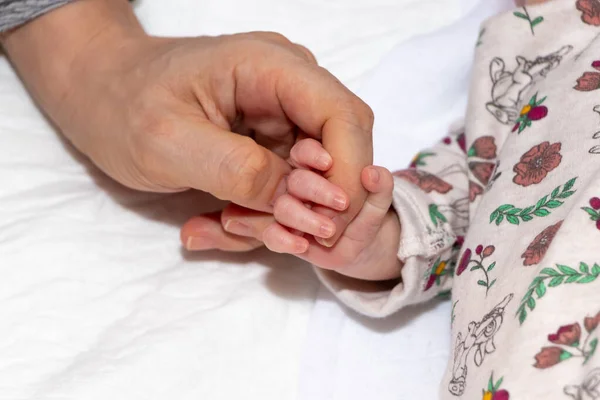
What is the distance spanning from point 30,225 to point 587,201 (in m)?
0.54

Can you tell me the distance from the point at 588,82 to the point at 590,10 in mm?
125

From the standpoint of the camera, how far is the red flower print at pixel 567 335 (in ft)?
1.62

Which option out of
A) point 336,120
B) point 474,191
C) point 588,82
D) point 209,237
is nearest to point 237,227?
point 209,237

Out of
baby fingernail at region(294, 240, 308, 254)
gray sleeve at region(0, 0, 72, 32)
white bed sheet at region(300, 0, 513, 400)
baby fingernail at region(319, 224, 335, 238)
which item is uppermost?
gray sleeve at region(0, 0, 72, 32)

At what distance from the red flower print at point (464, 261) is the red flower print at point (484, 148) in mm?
142

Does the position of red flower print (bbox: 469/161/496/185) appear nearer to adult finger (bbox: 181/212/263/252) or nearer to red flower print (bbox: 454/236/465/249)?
red flower print (bbox: 454/236/465/249)

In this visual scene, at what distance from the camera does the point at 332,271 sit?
0.70 meters

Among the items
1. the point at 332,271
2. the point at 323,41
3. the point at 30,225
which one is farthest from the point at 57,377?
the point at 323,41

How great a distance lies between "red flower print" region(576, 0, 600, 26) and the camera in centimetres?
73

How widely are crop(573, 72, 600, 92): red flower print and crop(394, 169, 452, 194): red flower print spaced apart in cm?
17

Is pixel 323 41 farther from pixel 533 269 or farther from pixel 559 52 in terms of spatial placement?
pixel 533 269

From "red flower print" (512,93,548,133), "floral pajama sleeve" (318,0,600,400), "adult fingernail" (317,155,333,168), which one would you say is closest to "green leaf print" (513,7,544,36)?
"floral pajama sleeve" (318,0,600,400)

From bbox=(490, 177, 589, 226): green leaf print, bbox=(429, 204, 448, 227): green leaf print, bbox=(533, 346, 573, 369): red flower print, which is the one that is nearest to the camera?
bbox=(533, 346, 573, 369): red flower print

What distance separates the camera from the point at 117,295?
2.25ft
